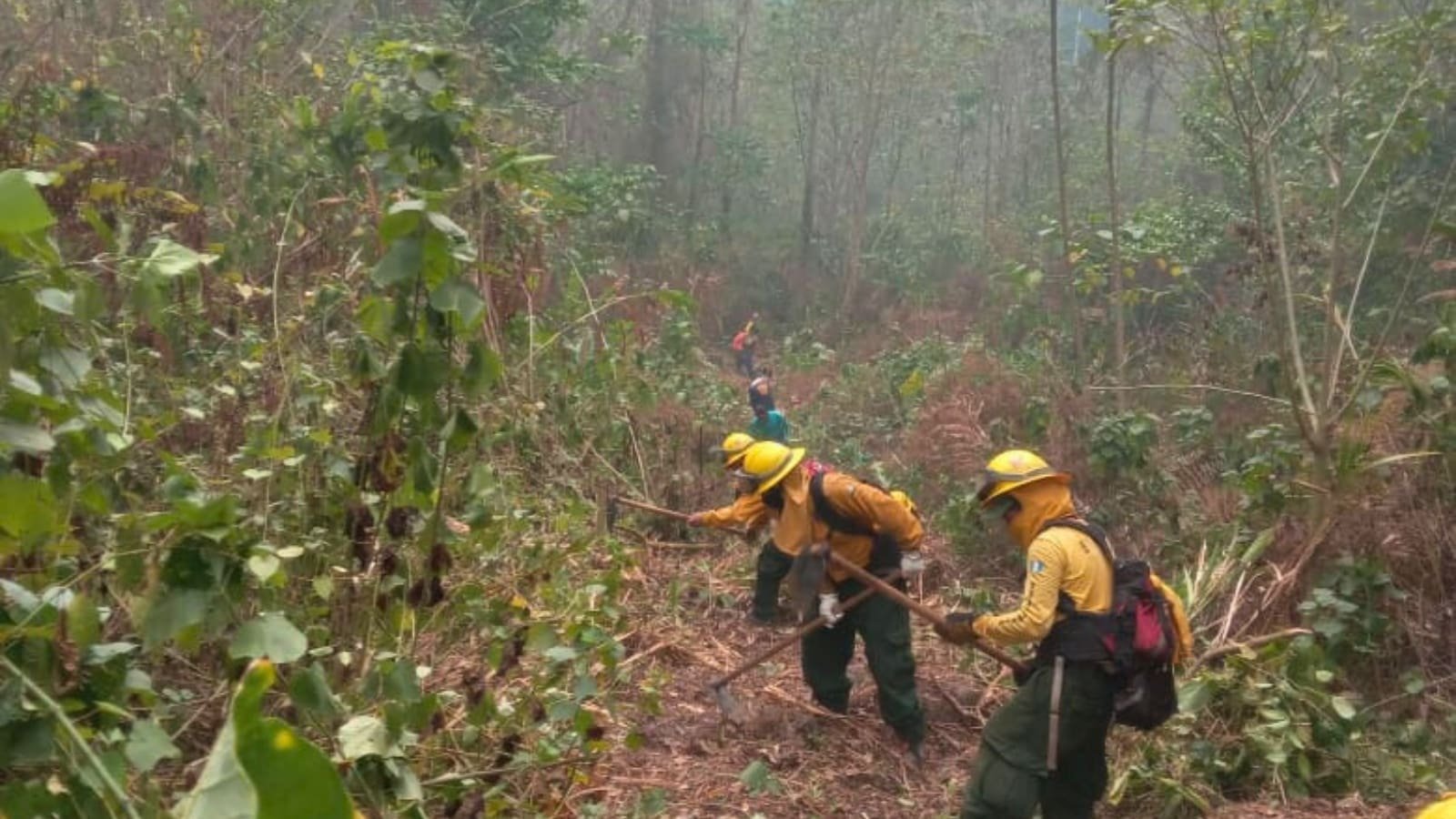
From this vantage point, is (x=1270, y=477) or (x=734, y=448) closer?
(x=734, y=448)

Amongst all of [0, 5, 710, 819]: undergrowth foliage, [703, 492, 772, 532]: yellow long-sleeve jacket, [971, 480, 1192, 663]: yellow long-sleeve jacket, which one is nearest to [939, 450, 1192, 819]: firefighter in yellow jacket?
[971, 480, 1192, 663]: yellow long-sleeve jacket

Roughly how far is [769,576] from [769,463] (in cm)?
105

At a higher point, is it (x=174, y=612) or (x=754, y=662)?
(x=174, y=612)

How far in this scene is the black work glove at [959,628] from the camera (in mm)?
4473

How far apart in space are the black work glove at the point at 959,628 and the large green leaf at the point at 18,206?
372cm

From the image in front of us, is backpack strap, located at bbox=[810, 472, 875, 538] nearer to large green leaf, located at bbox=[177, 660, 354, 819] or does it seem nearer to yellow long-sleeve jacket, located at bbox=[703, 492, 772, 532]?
yellow long-sleeve jacket, located at bbox=[703, 492, 772, 532]

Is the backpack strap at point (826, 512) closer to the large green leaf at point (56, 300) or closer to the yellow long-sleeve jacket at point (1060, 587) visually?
the yellow long-sleeve jacket at point (1060, 587)

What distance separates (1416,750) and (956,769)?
2.10 metres

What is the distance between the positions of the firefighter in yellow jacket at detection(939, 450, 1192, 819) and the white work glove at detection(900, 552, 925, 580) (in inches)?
48.3

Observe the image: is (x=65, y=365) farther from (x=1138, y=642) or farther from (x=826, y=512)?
(x=826, y=512)

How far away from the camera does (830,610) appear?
217 inches

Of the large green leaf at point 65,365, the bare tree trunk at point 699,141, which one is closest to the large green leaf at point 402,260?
the large green leaf at point 65,365

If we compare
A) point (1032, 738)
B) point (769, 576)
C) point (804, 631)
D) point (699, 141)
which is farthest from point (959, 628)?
point (699, 141)

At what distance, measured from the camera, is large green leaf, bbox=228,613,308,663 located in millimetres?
1803
